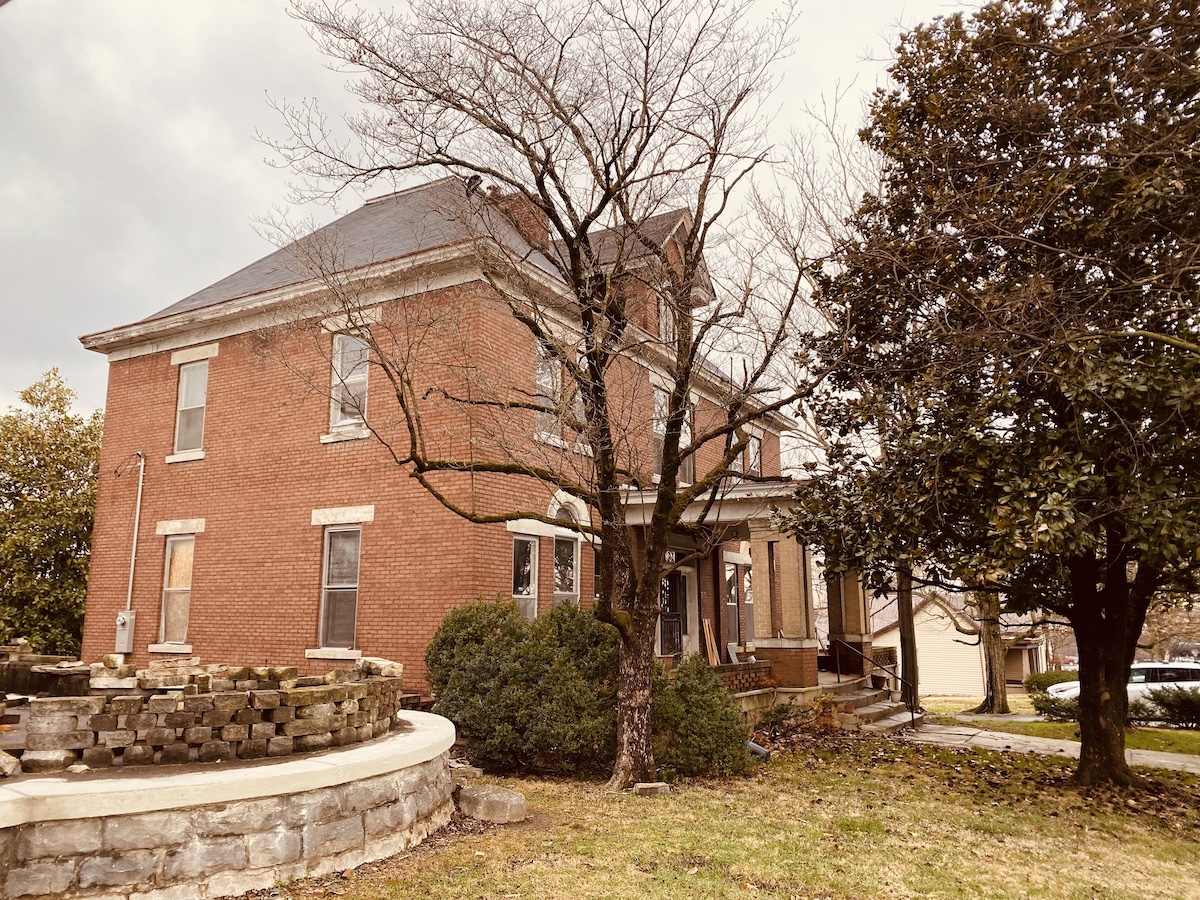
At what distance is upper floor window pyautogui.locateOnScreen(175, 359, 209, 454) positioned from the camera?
1594 cm

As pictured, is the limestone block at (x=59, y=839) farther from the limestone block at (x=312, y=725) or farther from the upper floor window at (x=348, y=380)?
the upper floor window at (x=348, y=380)

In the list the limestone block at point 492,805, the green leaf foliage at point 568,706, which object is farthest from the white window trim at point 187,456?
the limestone block at point 492,805

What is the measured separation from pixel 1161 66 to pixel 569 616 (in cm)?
831

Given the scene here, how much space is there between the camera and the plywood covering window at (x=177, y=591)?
15250 mm

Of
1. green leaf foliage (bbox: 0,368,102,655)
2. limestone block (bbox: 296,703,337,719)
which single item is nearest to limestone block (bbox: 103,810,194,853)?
limestone block (bbox: 296,703,337,719)

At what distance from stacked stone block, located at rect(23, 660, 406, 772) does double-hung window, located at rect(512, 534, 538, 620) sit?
Answer: 6503mm

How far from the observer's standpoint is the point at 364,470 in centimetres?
1372

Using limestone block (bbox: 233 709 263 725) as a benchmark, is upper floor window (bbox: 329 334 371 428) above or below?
above

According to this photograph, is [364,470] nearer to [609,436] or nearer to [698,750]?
[609,436]

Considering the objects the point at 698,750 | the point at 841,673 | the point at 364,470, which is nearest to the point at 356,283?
the point at 364,470

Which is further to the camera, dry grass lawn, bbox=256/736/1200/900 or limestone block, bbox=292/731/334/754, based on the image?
limestone block, bbox=292/731/334/754

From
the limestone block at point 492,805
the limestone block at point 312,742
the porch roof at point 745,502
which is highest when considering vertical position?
the porch roof at point 745,502

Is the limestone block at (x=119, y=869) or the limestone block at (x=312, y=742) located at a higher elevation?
the limestone block at (x=312, y=742)

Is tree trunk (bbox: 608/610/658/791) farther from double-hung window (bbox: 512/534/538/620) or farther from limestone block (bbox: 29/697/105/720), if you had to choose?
limestone block (bbox: 29/697/105/720)
